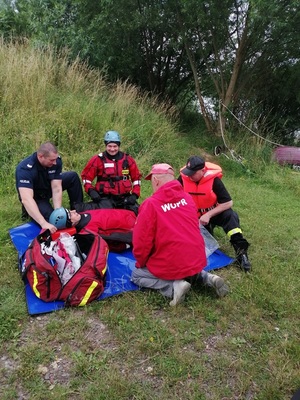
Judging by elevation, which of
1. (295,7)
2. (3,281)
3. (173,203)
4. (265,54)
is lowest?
(3,281)

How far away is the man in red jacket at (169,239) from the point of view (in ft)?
9.55

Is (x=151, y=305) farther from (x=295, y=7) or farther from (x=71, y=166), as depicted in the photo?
(x=295, y=7)

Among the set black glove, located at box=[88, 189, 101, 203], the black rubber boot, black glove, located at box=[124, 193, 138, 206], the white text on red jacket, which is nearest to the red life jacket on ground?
the black rubber boot

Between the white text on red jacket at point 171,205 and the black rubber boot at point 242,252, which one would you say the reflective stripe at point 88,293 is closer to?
the white text on red jacket at point 171,205

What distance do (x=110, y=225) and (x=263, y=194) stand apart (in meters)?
3.88

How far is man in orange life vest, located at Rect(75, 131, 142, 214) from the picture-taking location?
4.76 m

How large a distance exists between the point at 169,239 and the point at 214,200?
1.15 m

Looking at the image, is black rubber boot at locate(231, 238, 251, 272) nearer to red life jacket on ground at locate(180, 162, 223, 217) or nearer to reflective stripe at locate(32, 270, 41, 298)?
red life jacket on ground at locate(180, 162, 223, 217)

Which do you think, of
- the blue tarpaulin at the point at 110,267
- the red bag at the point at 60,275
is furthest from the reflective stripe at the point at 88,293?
the blue tarpaulin at the point at 110,267

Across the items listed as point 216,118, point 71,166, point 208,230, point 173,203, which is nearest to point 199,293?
point 173,203

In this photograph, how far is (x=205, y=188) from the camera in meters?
3.81

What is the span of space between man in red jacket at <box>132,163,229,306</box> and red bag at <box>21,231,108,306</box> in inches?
15.2

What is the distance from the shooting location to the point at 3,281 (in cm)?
325

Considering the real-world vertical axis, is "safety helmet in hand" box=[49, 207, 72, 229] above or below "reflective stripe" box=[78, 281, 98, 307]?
above
